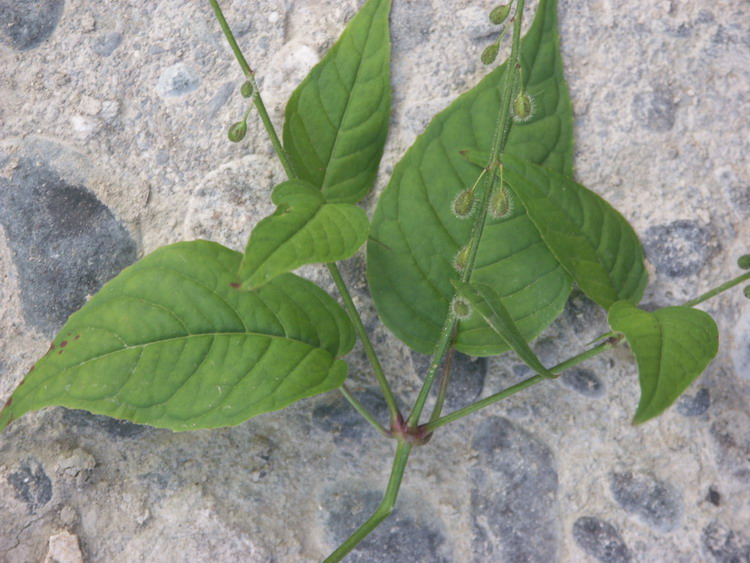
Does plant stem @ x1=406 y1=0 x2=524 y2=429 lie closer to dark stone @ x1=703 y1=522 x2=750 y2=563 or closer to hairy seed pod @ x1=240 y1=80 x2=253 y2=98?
hairy seed pod @ x1=240 y1=80 x2=253 y2=98

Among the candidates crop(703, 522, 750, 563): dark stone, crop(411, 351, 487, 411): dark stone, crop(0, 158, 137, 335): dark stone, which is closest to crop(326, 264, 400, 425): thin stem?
crop(411, 351, 487, 411): dark stone

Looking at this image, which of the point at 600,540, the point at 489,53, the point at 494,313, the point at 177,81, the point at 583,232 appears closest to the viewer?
the point at 494,313

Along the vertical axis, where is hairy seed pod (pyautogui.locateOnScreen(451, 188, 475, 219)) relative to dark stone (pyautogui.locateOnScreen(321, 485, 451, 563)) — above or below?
above

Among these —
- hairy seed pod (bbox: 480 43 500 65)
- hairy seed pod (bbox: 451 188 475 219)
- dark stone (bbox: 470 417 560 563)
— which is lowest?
dark stone (bbox: 470 417 560 563)

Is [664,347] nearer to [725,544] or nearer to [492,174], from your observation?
[492,174]

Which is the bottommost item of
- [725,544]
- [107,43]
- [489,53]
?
[725,544]

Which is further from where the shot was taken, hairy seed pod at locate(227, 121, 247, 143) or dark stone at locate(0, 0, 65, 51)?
dark stone at locate(0, 0, 65, 51)

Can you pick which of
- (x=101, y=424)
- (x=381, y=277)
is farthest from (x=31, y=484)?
(x=381, y=277)
